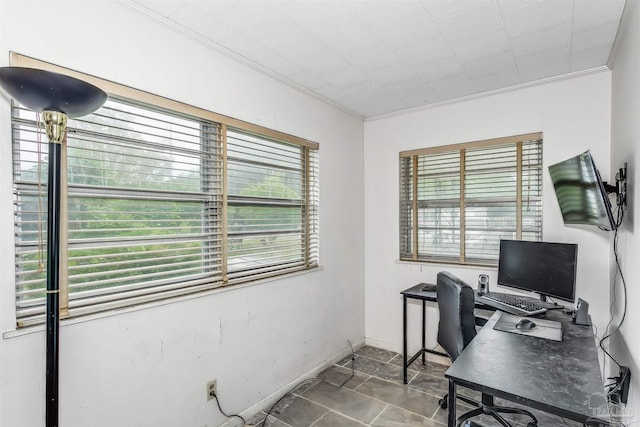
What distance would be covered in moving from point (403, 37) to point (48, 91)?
1949mm

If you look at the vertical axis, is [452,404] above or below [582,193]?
below

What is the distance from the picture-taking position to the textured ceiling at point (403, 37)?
6.03ft

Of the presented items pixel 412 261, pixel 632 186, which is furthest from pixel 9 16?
pixel 412 261

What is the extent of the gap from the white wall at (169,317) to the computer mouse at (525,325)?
171cm

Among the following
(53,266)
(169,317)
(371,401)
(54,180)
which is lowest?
(371,401)

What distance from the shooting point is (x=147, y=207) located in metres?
1.95

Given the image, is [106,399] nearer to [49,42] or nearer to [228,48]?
[49,42]

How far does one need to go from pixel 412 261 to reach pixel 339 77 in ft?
6.72

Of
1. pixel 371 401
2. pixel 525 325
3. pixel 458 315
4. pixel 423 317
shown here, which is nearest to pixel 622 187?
pixel 525 325

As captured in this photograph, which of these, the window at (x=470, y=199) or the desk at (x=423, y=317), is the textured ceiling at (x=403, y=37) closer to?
the window at (x=470, y=199)

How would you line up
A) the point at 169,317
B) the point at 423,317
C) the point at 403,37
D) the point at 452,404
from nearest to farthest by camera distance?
the point at 452,404 < the point at 169,317 < the point at 403,37 < the point at 423,317

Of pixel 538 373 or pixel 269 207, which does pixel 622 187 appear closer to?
pixel 538 373

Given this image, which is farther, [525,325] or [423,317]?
[423,317]

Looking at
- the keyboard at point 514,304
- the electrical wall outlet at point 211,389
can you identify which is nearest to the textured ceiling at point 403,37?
the keyboard at point 514,304
